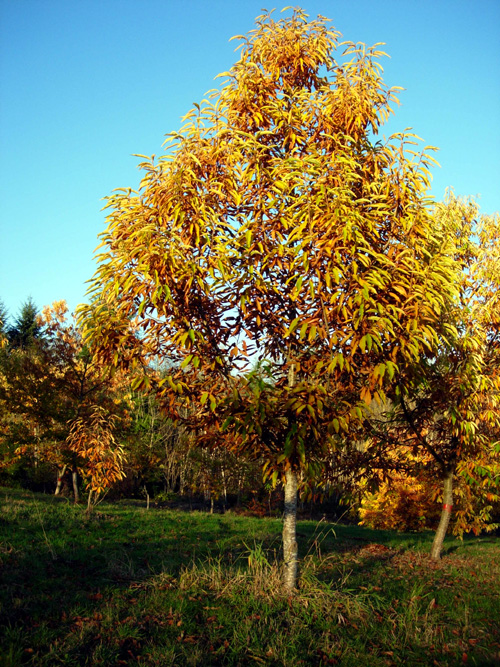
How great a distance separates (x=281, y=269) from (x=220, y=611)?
3.29 metres

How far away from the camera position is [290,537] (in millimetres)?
5059

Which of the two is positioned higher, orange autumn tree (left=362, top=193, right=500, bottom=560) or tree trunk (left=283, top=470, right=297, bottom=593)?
orange autumn tree (left=362, top=193, right=500, bottom=560)

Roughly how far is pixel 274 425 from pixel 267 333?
112 cm

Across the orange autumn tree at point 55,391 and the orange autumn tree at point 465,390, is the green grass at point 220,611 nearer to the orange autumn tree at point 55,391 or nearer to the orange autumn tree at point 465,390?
the orange autumn tree at point 465,390

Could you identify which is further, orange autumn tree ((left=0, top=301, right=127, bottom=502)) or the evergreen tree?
the evergreen tree

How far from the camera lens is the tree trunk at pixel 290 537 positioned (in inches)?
193

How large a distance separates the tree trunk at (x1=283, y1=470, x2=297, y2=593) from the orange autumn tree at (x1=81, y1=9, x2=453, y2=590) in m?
0.02

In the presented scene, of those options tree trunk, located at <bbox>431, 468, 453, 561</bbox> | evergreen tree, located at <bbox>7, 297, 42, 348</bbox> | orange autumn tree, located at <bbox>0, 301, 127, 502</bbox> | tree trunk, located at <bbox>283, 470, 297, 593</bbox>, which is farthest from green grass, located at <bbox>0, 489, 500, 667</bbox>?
evergreen tree, located at <bbox>7, 297, 42, 348</bbox>

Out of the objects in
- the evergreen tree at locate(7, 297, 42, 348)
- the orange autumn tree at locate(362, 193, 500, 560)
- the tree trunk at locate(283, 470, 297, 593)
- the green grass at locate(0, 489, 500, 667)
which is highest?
the evergreen tree at locate(7, 297, 42, 348)

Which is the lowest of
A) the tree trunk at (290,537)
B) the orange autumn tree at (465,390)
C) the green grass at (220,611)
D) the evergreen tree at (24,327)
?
the green grass at (220,611)

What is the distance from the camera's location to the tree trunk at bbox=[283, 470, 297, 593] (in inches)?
193

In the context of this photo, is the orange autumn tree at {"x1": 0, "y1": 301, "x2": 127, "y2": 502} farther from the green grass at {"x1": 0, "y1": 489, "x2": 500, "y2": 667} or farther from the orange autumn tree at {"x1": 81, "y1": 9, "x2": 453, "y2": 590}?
the orange autumn tree at {"x1": 81, "y1": 9, "x2": 453, "y2": 590}

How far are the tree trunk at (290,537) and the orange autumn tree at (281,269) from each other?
0.02m

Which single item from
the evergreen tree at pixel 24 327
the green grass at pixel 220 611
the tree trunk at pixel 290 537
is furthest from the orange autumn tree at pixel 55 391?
the evergreen tree at pixel 24 327
